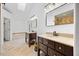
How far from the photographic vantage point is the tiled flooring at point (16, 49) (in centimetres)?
129

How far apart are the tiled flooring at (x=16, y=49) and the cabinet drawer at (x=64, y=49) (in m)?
0.30

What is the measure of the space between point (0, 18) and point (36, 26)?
55 centimetres

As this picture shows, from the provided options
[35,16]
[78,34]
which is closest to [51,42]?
[35,16]

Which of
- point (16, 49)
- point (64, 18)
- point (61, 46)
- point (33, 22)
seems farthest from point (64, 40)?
point (16, 49)

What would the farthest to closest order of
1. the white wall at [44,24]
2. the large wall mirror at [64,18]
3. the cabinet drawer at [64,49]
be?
the white wall at [44,24] < the large wall mirror at [64,18] < the cabinet drawer at [64,49]

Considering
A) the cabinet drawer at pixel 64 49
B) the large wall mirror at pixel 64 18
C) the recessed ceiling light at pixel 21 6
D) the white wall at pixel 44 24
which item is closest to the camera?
the cabinet drawer at pixel 64 49

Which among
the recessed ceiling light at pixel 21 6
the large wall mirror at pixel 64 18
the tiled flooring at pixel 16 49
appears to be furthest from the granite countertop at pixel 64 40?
the recessed ceiling light at pixel 21 6

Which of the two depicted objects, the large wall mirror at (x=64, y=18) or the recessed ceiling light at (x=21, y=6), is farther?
the large wall mirror at (x=64, y=18)

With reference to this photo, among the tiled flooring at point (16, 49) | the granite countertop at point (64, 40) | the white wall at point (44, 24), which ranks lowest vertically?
the tiled flooring at point (16, 49)

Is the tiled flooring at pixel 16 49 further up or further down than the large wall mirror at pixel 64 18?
further down

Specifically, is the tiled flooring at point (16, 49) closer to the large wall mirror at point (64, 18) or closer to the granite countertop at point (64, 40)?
the granite countertop at point (64, 40)

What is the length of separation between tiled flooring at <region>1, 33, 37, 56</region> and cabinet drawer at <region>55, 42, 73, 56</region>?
0.30 metres

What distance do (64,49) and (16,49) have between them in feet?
1.92

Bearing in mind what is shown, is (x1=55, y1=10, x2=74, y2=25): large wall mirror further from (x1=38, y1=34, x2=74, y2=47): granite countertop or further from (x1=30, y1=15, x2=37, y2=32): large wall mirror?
(x1=30, y1=15, x2=37, y2=32): large wall mirror
